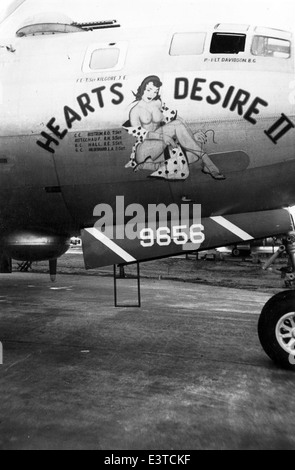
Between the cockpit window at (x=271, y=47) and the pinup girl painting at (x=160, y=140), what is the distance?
3.64ft

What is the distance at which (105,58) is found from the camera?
16.3 ft

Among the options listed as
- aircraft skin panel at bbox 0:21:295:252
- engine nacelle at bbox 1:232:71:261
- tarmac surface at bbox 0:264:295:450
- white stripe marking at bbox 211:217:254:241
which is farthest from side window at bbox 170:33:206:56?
tarmac surface at bbox 0:264:295:450

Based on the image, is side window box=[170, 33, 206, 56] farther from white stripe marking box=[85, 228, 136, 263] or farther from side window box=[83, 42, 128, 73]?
white stripe marking box=[85, 228, 136, 263]

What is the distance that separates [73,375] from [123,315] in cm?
385

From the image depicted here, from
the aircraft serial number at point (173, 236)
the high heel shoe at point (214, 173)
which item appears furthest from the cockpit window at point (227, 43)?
the aircraft serial number at point (173, 236)

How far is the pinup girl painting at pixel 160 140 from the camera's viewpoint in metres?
4.74

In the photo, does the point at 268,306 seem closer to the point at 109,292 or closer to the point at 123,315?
the point at 123,315

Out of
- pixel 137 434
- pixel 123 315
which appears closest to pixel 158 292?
pixel 123 315

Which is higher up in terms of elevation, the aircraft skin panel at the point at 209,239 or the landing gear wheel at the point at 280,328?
the aircraft skin panel at the point at 209,239

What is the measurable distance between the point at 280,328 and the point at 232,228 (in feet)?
4.22

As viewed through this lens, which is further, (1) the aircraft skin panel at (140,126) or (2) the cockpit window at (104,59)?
(2) the cockpit window at (104,59)

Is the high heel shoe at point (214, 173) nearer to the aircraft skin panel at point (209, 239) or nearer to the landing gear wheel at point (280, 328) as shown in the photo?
the aircraft skin panel at point (209, 239)

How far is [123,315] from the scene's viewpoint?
28.5 feet

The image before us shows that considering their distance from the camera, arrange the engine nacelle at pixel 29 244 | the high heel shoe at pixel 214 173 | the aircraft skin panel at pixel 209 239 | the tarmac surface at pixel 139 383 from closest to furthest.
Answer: the tarmac surface at pixel 139 383 → the high heel shoe at pixel 214 173 → the aircraft skin panel at pixel 209 239 → the engine nacelle at pixel 29 244
